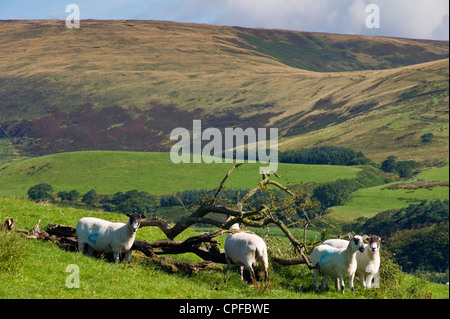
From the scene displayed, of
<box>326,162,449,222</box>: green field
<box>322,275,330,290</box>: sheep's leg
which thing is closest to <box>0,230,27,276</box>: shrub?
<box>322,275,330,290</box>: sheep's leg

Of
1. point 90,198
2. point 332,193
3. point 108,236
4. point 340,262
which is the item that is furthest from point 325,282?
point 332,193

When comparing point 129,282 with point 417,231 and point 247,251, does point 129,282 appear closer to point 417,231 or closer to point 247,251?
point 247,251

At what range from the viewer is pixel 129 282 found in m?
17.0

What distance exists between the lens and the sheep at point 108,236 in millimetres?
19094

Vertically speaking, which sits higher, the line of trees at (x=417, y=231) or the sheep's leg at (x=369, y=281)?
the sheep's leg at (x=369, y=281)

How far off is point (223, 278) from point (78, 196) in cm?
16793

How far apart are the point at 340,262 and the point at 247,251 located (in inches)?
114

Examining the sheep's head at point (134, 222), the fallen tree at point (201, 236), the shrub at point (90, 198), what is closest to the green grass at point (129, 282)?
the fallen tree at point (201, 236)

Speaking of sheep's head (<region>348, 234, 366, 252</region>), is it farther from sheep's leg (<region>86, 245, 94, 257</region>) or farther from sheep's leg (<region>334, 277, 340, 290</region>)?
sheep's leg (<region>86, 245, 94, 257</region>)

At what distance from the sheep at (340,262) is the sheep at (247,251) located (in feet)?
5.72

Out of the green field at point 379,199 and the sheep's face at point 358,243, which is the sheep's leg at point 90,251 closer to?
the sheep's face at point 358,243
